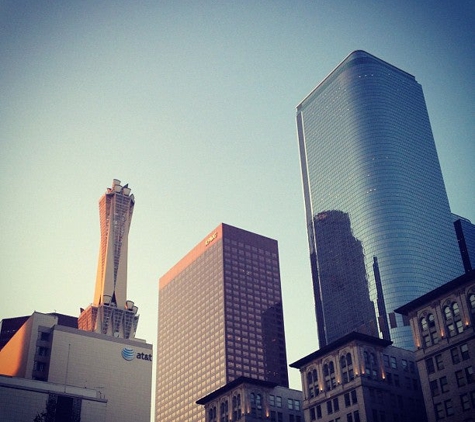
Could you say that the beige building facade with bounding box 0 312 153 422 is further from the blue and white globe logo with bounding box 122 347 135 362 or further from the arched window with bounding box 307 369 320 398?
the arched window with bounding box 307 369 320 398

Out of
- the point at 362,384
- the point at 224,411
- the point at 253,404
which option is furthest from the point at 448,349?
the point at 224,411

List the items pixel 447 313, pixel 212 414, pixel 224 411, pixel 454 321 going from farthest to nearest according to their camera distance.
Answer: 1. pixel 212 414
2. pixel 224 411
3. pixel 447 313
4. pixel 454 321

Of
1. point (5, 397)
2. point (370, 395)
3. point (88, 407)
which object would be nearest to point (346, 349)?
point (370, 395)

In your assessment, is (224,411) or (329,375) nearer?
(329,375)

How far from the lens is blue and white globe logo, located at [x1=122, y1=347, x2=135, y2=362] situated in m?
184

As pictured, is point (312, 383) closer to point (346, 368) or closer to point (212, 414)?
point (346, 368)

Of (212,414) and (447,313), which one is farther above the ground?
(212,414)

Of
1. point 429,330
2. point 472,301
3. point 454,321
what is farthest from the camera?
point 429,330

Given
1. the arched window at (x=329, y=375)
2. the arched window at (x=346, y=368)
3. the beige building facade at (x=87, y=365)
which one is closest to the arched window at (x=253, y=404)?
the arched window at (x=329, y=375)

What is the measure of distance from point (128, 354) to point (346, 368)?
79111mm

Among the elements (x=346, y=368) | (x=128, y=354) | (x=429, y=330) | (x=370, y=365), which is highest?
(x=128, y=354)

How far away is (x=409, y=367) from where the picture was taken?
449 ft

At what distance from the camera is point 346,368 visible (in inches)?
5123

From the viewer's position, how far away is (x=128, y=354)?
185500 millimetres
